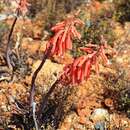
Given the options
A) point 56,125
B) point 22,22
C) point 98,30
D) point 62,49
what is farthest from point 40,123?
point 22,22

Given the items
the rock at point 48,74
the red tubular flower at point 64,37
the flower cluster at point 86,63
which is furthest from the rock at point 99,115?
the red tubular flower at point 64,37

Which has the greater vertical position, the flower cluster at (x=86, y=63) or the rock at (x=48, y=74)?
the flower cluster at (x=86, y=63)

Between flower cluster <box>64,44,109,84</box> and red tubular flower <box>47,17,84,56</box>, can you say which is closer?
flower cluster <box>64,44,109,84</box>

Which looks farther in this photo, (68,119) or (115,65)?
(115,65)

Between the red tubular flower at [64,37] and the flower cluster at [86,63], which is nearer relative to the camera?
the flower cluster at [86,63]

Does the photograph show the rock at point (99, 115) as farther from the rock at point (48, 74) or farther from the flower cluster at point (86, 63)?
the flower cluster at point (86, 63)

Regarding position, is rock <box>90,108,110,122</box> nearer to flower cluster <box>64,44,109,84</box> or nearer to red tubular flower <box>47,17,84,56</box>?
flower cluster <box>64,44,109,84</box>

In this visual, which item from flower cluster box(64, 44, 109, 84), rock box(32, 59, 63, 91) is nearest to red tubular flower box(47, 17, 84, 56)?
flower cluster box(64, 44, 109, 84)

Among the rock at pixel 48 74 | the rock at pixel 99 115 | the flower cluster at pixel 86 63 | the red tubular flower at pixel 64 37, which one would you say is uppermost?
the red tubular flower at pixel 64 37

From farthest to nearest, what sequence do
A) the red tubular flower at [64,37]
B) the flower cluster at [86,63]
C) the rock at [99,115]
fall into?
the rock at [99,115] < the red tubular flower at [64,37] < the flower cluster at [86,63]

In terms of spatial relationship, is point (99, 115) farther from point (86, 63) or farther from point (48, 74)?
point (86, 63)

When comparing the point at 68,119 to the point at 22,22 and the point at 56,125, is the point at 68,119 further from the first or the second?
the point at 22,22
